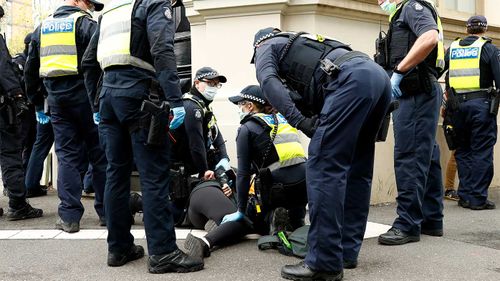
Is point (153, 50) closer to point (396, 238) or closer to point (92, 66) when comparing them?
point (92, 66)

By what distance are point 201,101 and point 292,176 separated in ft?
4.13

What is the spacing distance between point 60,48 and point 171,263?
2437 millimetres

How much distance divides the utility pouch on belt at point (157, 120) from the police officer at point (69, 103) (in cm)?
163

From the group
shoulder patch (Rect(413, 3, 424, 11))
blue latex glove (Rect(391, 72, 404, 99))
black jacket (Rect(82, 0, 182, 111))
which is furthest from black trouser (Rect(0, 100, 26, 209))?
shoulder patch (Rect(413, 3, 424, 11))

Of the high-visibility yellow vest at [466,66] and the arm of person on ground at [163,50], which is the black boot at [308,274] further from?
the high-visibility yellow vest at [466,66]

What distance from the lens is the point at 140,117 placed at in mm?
3562

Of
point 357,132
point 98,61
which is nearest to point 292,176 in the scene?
point 357,132

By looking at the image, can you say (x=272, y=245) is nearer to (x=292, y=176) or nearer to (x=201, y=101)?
(x=292, y=176)

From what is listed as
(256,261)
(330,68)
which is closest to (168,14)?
(330,68)

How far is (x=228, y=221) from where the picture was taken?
4.30 m

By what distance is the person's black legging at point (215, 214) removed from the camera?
4.21 meters

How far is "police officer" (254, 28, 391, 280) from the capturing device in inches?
127

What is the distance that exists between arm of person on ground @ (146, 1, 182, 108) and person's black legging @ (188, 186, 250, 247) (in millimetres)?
1140

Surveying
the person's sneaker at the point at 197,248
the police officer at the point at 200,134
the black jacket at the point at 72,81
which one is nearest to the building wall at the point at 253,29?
the police officer at the point at 200,134
